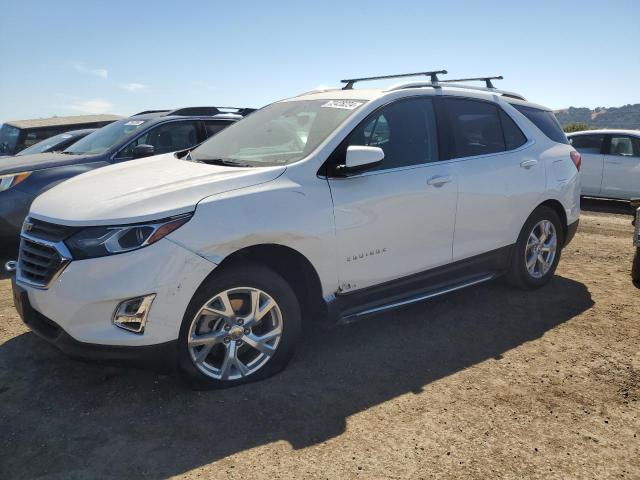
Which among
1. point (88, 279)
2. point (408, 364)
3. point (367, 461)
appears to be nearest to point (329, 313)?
point (408, 364)

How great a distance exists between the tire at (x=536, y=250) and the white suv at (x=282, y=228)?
0.03 m

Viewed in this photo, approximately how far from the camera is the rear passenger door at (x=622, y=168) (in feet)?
34.5

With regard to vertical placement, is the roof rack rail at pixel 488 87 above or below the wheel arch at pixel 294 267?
above

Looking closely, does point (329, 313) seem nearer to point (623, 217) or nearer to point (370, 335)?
point (370, 335)

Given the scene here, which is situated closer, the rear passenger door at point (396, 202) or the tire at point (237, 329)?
the tire at point (237, 329)

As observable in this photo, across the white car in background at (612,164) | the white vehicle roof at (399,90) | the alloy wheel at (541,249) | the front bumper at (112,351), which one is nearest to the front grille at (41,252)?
the front bumper at (112,351)

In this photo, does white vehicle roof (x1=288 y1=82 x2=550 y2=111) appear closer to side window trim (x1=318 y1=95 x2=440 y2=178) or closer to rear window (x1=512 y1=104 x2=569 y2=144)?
side window trim (x1=318 y1=95 x2=440 y2=178)

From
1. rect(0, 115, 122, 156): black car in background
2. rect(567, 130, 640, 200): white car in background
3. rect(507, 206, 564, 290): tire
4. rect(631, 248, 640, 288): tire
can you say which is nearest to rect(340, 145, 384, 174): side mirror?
rect(507, 206, 564, 290): tire

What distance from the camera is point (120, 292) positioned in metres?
2.91

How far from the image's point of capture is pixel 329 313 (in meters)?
3.65

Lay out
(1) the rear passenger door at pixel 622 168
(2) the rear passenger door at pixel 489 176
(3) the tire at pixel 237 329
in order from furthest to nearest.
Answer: (1) the rear passenger door at pixel 622 168 → (2) the rear passenger door at pixel 489 176 → (3) the tire at pixel 237 329

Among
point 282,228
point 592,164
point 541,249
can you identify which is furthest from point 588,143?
point 282,228

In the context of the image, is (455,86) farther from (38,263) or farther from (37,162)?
(37,162)

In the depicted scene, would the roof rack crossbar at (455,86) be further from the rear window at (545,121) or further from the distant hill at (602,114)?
the distant hill at (602,114)
